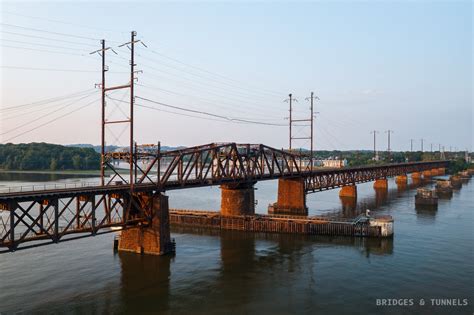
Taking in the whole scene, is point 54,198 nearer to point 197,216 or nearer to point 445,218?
point 197,216

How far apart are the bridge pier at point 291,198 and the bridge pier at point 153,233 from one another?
120ft

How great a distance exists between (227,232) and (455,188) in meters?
106

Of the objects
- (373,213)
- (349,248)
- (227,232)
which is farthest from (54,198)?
(373,213)

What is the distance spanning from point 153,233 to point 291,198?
130 ft

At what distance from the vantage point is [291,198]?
3086 inches

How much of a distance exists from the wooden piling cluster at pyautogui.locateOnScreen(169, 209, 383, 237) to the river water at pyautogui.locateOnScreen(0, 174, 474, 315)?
1919 mm

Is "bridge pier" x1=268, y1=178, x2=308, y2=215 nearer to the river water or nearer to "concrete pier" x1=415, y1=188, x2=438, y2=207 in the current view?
the river water

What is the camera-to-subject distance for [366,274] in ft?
130

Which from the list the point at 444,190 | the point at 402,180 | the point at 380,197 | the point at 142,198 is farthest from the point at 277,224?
the point at 402,180

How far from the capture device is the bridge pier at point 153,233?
4381 cm

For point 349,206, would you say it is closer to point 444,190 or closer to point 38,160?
point 444,190

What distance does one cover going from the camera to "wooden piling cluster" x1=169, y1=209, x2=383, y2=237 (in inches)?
2239

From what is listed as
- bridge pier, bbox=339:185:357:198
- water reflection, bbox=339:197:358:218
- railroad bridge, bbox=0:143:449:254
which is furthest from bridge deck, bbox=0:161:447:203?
water reflection, bbox=339:197:358:218

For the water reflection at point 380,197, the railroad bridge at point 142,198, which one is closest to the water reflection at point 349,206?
the water reflection at point 380,197
